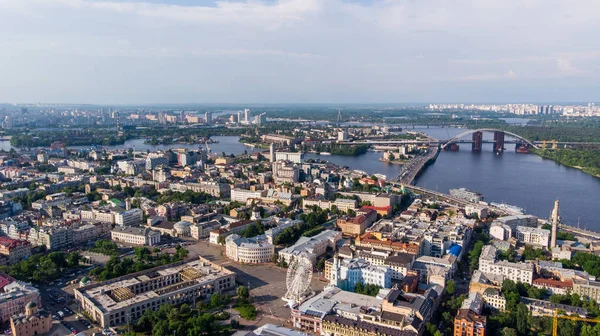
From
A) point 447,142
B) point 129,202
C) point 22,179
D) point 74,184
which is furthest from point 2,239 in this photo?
point 447,142

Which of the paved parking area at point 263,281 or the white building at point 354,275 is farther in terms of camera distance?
the white building at point 354,275

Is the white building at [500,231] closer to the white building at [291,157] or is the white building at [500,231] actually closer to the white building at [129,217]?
the white building at [129,217]

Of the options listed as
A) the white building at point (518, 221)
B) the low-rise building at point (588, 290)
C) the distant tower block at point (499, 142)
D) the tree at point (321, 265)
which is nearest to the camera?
the low-rise building at point (588, 290)

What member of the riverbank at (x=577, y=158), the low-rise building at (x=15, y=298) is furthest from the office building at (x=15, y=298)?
the riverbank at (x=577, y=158)

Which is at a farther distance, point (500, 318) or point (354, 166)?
point (354, 166)

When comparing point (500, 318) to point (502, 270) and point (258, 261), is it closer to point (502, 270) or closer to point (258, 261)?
point (502, 270)

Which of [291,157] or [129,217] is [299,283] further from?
[291,157]
